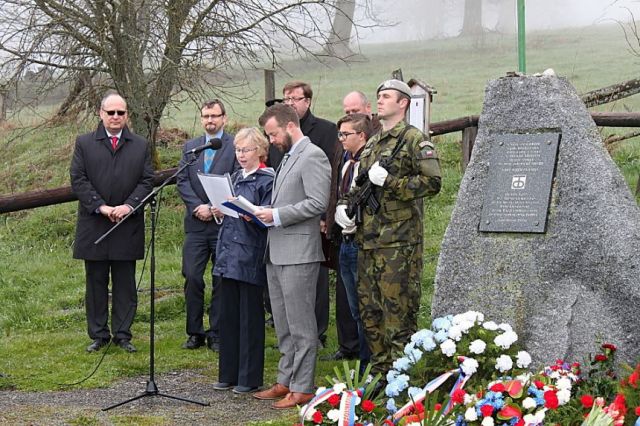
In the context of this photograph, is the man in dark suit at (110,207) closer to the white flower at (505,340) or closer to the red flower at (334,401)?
the red flower at (334,401)

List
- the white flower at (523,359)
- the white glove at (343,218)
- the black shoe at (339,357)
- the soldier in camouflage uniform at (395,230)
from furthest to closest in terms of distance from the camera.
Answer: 1. the black shoe at (339,357)
2. the white glove at (343,218)
3. the soldier in camouflage uniform at (395,230)
4. the white flower at (523,359)

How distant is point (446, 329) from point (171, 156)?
10.8 meters

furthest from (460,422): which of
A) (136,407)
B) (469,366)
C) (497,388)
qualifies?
(136,407)

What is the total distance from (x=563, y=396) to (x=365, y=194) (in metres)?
1.90

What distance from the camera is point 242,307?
23.6ft

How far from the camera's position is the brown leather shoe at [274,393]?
6996 millimetres

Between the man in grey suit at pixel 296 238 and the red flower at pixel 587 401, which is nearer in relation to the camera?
the red flower at pixel 587 401

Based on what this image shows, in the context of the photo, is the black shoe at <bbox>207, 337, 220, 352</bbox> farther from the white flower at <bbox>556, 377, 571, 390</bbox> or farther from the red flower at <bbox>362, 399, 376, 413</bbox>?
the white flower at <bbox>556, 377, 571, 390</bbox>

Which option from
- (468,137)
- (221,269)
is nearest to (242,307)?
(221,269)

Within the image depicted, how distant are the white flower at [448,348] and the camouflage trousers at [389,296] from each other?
679mm

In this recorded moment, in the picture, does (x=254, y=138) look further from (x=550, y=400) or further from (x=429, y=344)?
(x=550, y=400)

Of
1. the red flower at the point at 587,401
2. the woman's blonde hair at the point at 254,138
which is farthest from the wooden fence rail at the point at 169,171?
the red flower at the point at 587,401

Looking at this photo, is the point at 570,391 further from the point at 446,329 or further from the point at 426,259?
the point at 426,259

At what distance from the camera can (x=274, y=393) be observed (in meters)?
7.00
